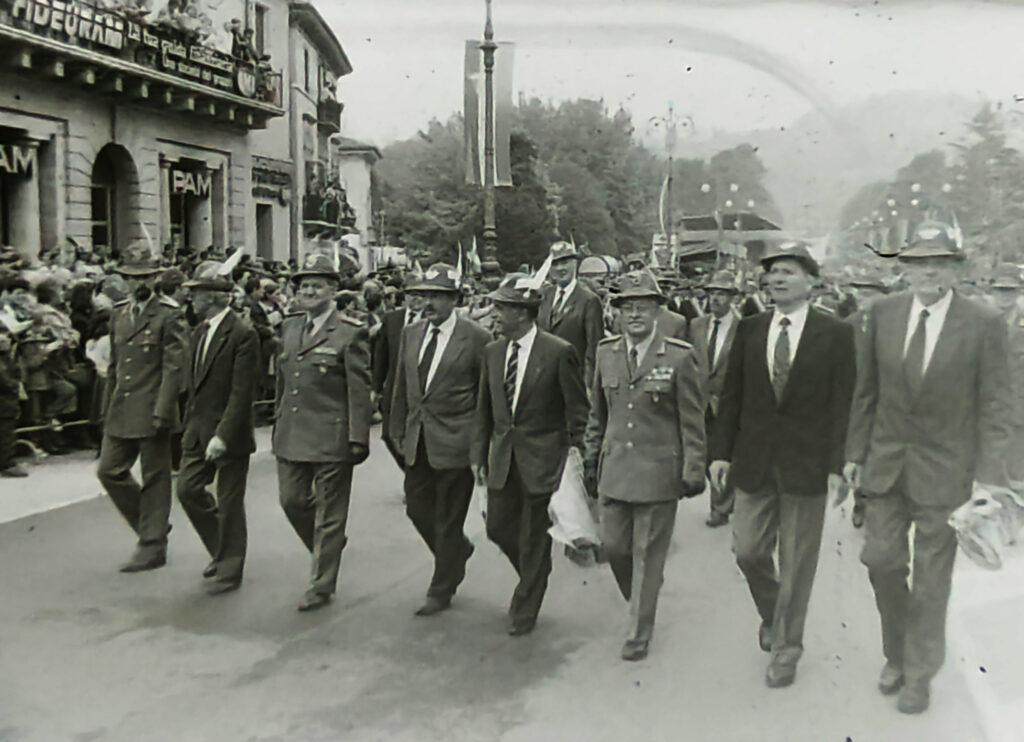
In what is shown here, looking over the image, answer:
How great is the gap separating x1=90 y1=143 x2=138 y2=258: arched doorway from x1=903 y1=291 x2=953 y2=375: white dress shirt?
2.87 metres

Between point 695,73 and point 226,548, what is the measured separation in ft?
9.09

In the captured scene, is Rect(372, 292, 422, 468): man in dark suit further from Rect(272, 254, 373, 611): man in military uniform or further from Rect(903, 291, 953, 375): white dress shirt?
Rect(903, 291, 953, 375): white dress shirt

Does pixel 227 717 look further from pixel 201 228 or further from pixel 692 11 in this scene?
pixel 692 11

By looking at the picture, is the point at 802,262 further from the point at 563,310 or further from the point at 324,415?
the point at 563,310

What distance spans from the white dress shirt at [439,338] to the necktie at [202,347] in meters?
1.02

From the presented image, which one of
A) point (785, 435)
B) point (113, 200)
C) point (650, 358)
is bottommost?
point (785, 435)

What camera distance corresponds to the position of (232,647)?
4.34 metres

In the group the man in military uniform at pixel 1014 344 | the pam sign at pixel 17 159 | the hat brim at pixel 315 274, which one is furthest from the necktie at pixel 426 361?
the man in military uniform at pixel 1014 344

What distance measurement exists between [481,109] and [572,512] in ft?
5.40

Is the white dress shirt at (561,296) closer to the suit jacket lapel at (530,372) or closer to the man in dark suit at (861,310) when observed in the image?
the suit jacket lapel at (530,372)

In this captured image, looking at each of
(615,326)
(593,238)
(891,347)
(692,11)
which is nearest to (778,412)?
(891,347)

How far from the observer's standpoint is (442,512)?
5102 millimetres

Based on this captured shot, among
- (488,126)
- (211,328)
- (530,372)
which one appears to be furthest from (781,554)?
(211,328)

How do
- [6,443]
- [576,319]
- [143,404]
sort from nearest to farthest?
[143,404]
[6,443]
[576,319]
